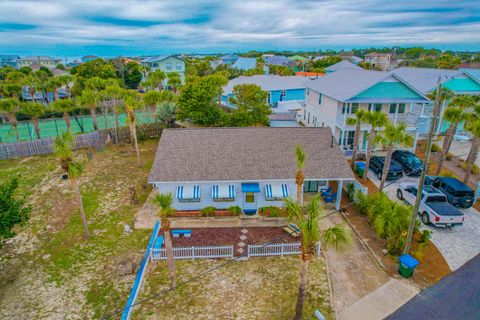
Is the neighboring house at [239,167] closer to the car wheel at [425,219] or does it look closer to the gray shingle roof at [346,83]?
the car wheel at [425,219]

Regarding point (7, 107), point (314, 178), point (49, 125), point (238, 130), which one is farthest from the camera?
point (49, 125)

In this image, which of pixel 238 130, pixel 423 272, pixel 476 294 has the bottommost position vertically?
pixel 476 294

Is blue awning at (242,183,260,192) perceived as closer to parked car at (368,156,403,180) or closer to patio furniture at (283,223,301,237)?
patio furniture at (283,223,301,237)

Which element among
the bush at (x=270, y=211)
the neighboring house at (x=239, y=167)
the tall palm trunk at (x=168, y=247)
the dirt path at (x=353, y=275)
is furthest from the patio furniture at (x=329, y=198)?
the tall palm trunk at (x=168, y=247)

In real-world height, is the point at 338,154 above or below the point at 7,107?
below

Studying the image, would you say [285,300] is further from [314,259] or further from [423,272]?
[423,272]

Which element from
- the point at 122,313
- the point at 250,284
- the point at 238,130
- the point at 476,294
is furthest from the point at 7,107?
the point at 476,294

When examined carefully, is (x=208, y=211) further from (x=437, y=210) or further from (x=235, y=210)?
(x=437, y=210)

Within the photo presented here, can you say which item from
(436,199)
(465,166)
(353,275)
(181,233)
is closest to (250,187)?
(181,233)
